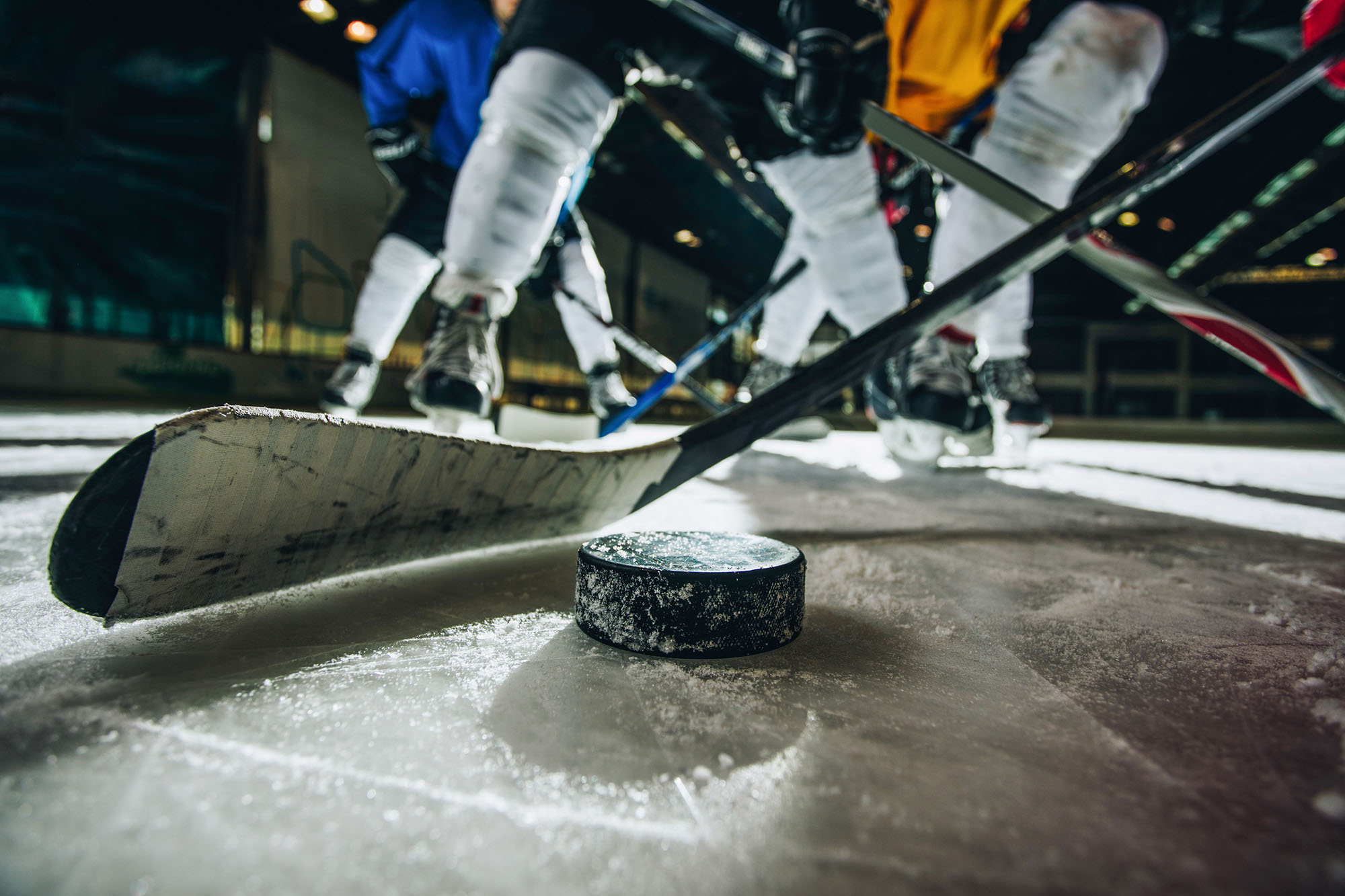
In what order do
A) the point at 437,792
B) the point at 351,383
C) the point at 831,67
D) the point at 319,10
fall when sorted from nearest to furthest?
the point at 437,792 < the point at 831,67 < the point at 351,383 < the point at 319,10

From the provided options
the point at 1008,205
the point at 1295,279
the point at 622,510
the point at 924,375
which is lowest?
the point at 622,510

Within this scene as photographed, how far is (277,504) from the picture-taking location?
479mm

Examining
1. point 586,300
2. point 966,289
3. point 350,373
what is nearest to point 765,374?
point 586,300

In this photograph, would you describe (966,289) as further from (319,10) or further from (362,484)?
(319,10)

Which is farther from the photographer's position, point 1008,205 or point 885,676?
point 1008,205

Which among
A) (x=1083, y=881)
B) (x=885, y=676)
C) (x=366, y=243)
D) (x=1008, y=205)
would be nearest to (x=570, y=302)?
(x=1008, y=205)

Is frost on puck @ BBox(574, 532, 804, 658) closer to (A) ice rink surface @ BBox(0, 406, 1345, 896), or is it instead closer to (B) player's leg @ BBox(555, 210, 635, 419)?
(A) ice rink surface @ BBox(0, 406, 1345, 896)

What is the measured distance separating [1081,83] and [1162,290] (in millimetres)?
651

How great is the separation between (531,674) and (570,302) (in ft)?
8.18

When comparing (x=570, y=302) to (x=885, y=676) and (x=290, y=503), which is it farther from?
(x=885, y=676)

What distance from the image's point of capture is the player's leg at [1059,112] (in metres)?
1.26

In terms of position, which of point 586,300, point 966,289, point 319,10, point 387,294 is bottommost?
point 966,289

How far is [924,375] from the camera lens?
1431 mm

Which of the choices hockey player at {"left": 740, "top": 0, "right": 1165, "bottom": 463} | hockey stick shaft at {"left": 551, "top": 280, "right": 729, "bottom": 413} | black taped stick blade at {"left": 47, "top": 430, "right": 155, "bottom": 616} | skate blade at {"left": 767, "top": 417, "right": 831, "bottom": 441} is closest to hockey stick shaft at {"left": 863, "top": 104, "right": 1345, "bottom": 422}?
hockey player at {"left": 740, "top": 0, "right": 1165, "bottom": 463}
